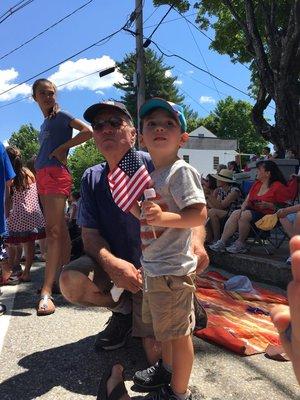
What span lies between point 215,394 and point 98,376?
2.26ft

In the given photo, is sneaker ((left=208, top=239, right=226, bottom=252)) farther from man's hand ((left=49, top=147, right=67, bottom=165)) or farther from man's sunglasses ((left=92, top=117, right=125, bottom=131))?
man's sunglasses ((left=92, top=117, right=125, bottom=131))

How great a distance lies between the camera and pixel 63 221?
158 inches

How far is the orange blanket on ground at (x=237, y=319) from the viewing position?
3.06 meters

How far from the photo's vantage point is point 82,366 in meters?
2.76

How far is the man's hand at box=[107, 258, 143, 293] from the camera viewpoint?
2527 mm

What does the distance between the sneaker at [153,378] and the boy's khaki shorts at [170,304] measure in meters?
0.39

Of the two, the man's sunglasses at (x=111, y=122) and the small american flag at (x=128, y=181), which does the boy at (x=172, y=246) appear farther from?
the man's sunglasses at (x=111, y=122)

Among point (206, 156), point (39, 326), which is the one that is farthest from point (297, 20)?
point (206, 156)

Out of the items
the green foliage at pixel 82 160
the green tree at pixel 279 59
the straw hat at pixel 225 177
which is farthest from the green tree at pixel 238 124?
the straw hat at pixel 225 177

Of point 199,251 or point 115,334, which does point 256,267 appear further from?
point 199,251

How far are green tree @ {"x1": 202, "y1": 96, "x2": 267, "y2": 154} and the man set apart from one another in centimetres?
6896

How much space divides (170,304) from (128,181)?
64cm

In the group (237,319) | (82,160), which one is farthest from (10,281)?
(82,160)

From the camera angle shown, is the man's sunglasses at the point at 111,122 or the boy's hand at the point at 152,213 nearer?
the boy's hand at the point at 152,213
